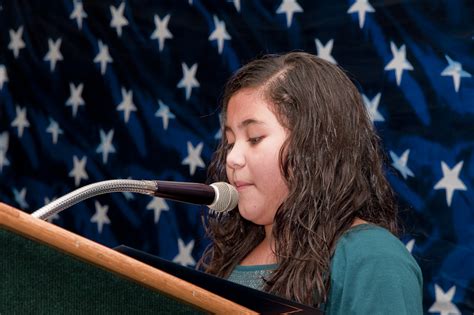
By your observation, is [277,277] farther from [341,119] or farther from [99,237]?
[99,237]

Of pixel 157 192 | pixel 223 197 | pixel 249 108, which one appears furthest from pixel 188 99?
pixel 157 192

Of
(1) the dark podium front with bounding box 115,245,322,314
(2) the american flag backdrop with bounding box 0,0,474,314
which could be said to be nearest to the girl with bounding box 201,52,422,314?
(1) the dark podium front with bounding box 115,245,322,314

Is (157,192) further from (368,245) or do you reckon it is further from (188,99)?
(188,99)

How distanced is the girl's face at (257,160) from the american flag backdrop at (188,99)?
2.28 ft

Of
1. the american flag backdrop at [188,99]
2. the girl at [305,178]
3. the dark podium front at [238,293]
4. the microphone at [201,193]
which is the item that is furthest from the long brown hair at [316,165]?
the american flag backdrop at [188,99]

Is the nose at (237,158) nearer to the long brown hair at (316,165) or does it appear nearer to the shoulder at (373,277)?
the long brown hair at (316,165)

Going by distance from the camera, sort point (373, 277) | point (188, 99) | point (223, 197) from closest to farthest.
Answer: point (373, 277)
point (223, 197)
point (188, 99)

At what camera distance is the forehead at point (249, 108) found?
54.6 inches

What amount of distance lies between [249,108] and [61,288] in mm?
663

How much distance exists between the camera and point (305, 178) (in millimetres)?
1370

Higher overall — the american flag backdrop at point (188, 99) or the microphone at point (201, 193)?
the american flag backdrop at point (188, 99)

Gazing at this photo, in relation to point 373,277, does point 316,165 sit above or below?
above

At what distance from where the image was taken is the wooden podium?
791mm

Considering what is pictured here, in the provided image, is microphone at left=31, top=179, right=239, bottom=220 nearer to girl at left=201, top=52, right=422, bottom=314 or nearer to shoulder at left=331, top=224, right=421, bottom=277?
girl at left=201, top=52, right=422, bottom=314
